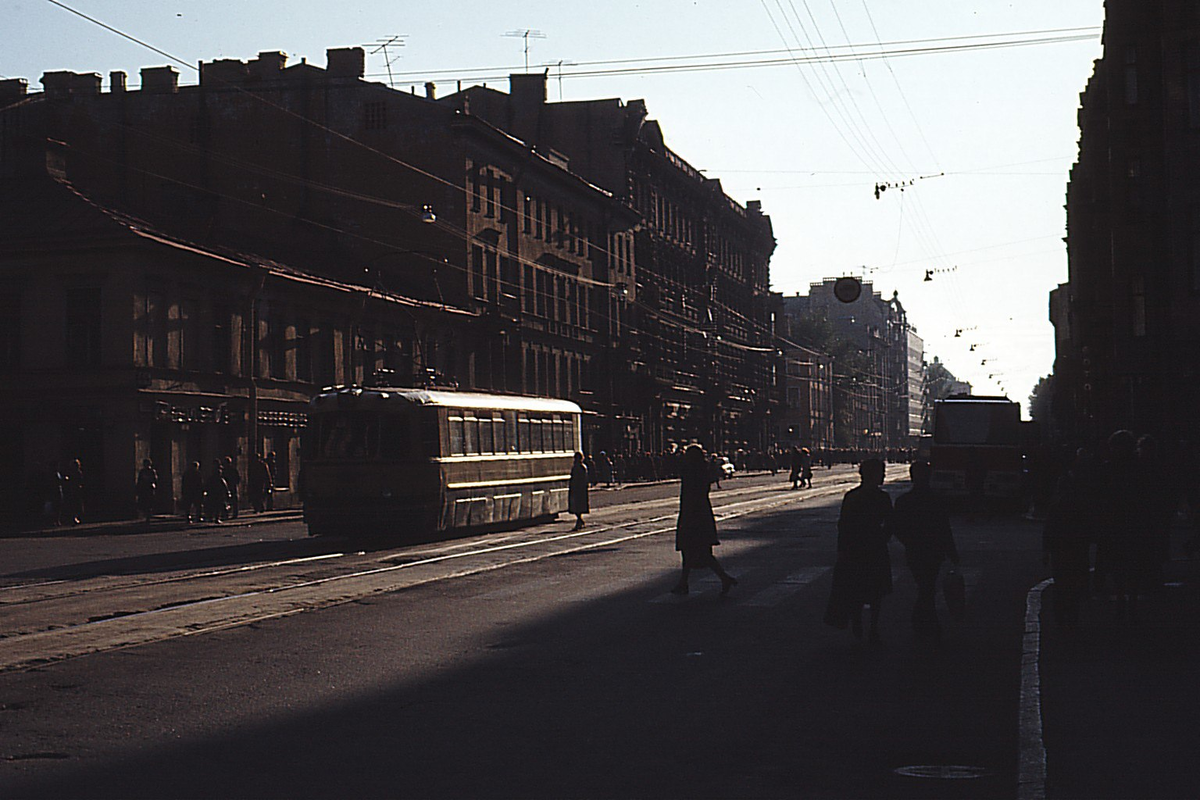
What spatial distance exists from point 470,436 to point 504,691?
2095cm

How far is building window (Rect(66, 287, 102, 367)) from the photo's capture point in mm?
42375

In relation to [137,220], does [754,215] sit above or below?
above

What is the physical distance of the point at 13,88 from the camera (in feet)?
199

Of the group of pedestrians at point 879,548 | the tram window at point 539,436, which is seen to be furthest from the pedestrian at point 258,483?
the group of pedestrians at point 879,548

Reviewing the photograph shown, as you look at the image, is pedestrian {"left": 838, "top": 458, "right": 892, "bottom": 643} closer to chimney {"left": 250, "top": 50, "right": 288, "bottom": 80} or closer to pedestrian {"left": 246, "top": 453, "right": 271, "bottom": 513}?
pedestrian {"left": 246, "top": 453, "right": 271, "bottom": 513}

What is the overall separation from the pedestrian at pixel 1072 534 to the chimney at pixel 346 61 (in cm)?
5481

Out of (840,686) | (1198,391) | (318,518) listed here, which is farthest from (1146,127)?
(840,686)

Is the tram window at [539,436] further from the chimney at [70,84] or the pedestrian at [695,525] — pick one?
the chimney at [70,84]

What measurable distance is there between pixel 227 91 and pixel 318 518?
128ft

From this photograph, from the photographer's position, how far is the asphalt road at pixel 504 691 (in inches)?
308

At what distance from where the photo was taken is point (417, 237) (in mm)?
63812

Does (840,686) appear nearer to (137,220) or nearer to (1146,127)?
(1146,127)

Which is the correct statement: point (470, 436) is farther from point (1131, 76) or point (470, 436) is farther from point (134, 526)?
point (1131, 76)

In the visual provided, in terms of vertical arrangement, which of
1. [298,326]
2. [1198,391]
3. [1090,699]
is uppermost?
[298,326]
